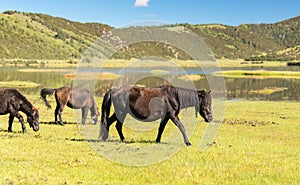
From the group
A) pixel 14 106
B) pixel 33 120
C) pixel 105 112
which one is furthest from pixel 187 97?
pixel 14 106

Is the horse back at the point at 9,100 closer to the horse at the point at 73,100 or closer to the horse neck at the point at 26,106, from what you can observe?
the horse neck at the point at 26,106

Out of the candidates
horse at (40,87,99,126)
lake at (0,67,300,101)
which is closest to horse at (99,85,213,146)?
horse at (40,87,99,126)

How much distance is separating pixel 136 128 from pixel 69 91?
13.2ft

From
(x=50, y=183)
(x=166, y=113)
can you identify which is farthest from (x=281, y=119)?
(x=50, y=183)

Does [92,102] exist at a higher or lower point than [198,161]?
higher

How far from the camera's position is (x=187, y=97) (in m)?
13.7

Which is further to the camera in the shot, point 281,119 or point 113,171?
point 281,119

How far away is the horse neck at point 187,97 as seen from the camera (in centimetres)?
1360

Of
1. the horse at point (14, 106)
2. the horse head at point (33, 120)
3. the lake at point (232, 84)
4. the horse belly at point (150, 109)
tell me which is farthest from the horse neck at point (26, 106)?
the lake at point (232, 84)

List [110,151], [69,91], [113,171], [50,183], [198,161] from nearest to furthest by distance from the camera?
[50,183]
[113,171]
[198,161]
[110,151]
[69,91]

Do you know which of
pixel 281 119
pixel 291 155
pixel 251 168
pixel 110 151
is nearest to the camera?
pixel 251 168

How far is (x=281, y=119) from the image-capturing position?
26.5 m

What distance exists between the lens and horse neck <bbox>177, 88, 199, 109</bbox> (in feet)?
44.6

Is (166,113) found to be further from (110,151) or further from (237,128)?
(237,128)
